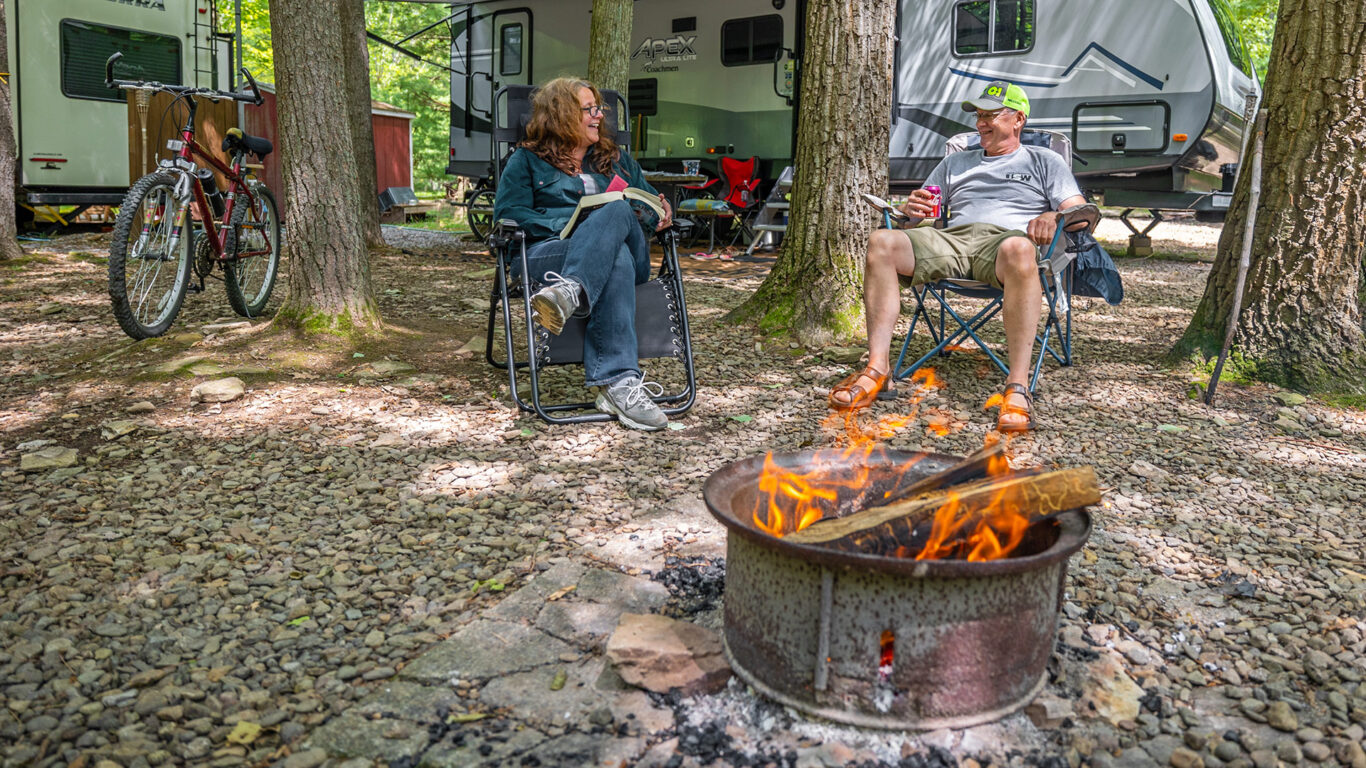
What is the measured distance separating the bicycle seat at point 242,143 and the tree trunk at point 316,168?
0.77 meters

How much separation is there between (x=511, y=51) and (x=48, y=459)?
879 cm

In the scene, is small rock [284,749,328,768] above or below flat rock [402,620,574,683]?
below

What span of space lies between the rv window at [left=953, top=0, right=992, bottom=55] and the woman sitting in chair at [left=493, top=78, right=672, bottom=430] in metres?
5.41

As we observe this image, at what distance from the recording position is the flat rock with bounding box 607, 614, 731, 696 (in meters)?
1.78

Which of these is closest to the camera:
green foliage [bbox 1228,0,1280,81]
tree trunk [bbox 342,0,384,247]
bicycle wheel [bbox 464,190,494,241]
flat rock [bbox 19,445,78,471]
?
flat rock [bbox 19,445,78,471]

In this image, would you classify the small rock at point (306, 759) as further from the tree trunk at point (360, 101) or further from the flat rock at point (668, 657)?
the tree trunk at point (360, 101)

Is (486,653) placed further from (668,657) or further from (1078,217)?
(1078,217)

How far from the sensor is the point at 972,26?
8406 mm

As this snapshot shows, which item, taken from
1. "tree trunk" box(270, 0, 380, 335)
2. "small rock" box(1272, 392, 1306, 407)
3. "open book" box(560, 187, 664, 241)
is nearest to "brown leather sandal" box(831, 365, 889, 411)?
"open book" box(560, 187, 664, 241)

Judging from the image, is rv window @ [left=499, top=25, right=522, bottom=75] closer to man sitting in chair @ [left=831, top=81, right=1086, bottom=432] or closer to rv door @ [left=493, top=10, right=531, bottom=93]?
rv door @ [left=493, top=10, right=531, bottom=93]

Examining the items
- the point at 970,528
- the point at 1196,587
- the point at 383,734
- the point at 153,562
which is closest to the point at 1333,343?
the point at 1196,587

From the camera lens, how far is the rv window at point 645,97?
10.1 meters

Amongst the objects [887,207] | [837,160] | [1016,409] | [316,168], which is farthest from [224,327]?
[1016,409]

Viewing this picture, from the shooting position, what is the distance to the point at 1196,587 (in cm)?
229
